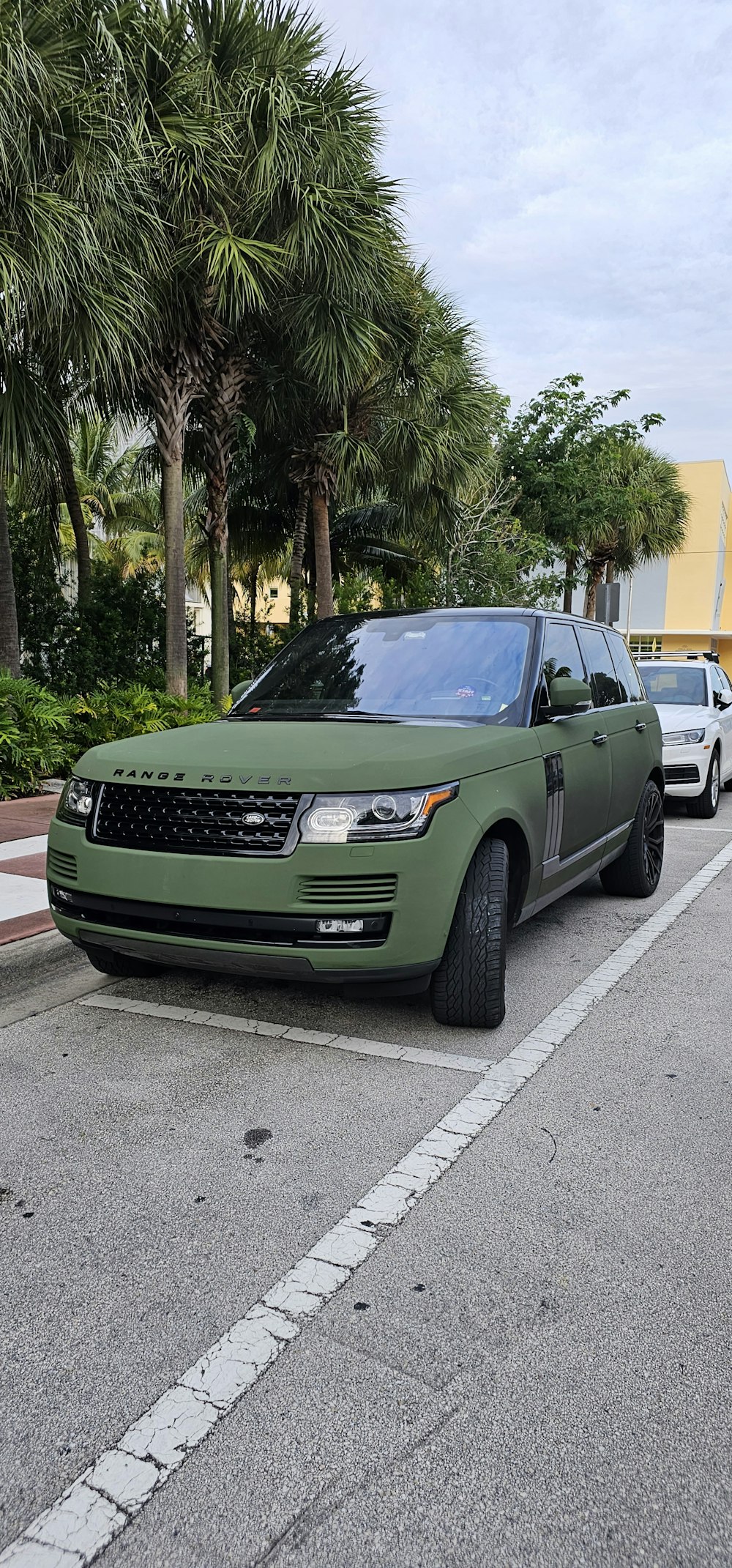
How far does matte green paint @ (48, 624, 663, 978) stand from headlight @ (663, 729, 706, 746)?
20.1 feet

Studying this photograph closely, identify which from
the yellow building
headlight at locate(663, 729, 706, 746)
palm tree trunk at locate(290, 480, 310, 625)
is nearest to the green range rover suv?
headlight at locate(663, 729, 706, 746)

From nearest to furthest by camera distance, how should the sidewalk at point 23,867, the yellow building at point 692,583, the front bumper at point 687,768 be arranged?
the sidewalk at point 23,867 → the front bumper at point 687,768 → the yellow building at point 692,583

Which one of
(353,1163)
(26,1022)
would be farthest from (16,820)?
(353,1163)

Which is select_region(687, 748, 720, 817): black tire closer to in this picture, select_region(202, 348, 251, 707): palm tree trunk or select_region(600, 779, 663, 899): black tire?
select_region(600, 779, 663, 899): black tire

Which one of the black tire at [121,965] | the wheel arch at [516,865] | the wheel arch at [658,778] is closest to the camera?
the wheel arch at [516,865]

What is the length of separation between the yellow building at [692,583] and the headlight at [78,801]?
155 ft

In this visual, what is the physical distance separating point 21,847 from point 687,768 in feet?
20.7

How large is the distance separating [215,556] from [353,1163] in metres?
12.3

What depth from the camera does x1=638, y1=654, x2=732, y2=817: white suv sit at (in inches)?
415

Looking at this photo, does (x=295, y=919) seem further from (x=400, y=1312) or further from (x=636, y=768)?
(x=636, y=768)

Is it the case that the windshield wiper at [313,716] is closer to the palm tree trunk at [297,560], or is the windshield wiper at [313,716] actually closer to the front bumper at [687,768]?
the front bumper at [687,768]

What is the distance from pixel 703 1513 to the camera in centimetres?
189

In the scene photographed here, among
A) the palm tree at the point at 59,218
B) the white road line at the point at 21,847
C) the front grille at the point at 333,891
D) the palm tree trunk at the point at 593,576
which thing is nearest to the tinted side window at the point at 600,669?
the front grille at the point at 333,891

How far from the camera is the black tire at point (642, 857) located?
6535 mm
